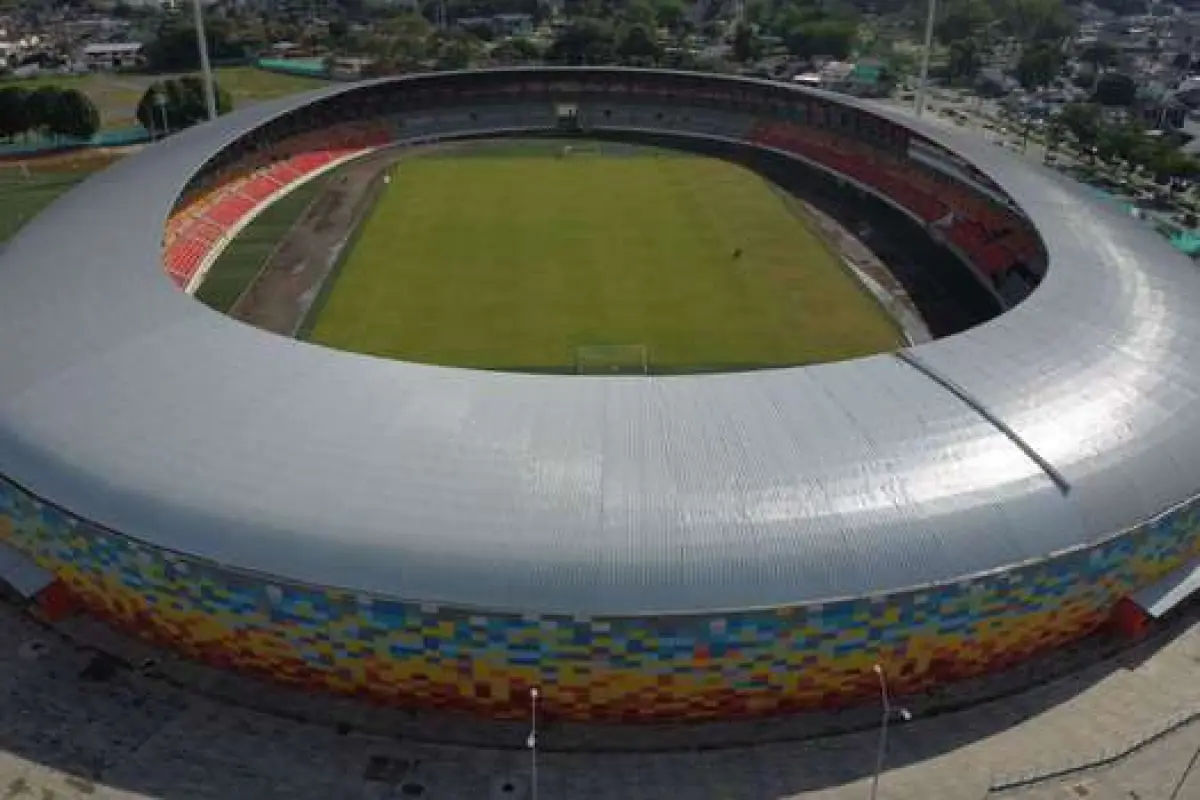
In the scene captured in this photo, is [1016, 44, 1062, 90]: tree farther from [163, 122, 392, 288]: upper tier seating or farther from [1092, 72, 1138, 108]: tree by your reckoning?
[163, 122, 392, 288]: upper tier seating

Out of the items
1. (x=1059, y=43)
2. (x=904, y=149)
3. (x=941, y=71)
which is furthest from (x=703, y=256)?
(x=1059, y=43)

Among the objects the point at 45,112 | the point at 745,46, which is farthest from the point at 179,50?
the point at 745,46

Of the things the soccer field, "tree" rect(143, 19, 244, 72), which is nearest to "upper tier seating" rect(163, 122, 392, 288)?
the soccer field

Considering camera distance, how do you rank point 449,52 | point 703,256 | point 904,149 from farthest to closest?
point 449,52 → point 904,149 → point 703,256

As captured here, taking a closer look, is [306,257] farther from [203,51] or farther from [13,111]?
[13,111]

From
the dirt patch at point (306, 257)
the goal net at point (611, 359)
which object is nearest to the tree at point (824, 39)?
the dirt patch at point (306, 257)

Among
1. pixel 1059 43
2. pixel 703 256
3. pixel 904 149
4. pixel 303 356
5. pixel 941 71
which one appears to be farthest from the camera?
pixel 1059 43

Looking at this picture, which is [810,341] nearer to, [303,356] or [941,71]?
[303,356]

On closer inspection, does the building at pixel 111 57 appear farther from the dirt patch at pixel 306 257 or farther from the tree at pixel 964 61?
the tree at pixel 964 61
